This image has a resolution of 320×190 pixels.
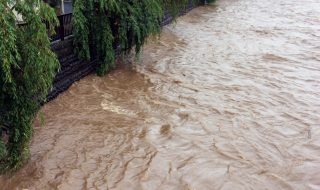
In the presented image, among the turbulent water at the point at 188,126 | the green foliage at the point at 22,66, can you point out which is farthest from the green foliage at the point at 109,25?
the green foliage at the point at 22,66

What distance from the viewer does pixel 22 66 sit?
458 cm

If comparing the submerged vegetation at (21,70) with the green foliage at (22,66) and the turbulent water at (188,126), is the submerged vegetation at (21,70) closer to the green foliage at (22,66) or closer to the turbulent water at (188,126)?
the green foliage at (22,66)

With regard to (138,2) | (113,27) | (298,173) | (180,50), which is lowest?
(298,173)

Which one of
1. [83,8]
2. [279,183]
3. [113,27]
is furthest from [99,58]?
[279,183]

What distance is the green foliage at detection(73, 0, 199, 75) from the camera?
315 inches

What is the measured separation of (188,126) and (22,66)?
3.18 metres

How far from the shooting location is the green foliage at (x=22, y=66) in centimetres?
427

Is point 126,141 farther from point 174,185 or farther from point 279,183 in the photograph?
point 279,183

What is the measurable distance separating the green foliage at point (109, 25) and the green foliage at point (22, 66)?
324 centimetres

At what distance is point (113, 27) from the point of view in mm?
8836

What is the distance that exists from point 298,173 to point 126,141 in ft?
8.68

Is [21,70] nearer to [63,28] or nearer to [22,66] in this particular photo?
[22,66]

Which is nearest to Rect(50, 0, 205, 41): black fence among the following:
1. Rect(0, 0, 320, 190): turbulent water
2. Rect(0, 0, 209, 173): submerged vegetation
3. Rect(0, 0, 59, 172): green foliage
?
Rect(0, 0, 320, 190): turbulent water

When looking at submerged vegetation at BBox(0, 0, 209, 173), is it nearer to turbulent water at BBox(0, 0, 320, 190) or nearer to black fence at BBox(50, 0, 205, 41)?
turbulent water at BBox(0, 0, 320, 190)
